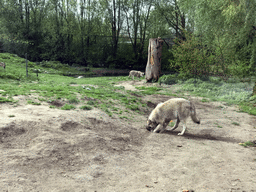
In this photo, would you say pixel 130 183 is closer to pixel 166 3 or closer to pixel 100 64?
pixel 166 3

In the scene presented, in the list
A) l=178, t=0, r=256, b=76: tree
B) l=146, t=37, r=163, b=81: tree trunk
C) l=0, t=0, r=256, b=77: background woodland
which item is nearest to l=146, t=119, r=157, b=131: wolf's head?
l=178, t=0, r=256, b=76: tree

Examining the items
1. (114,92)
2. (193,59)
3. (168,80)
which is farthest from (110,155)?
(193,59)

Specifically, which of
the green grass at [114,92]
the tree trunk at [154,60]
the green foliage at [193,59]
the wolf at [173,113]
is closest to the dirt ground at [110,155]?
the wolf at [173,113]

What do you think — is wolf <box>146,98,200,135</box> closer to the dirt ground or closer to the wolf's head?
the wolf's head

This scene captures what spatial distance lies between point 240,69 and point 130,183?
1431cm

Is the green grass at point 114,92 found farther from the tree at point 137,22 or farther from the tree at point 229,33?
the tree at point 137,22

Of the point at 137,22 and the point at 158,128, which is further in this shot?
the point at 137,22

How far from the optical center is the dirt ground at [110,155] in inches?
149

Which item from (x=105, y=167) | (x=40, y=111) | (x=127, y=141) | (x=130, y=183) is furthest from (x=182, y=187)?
(x=40, y=111)

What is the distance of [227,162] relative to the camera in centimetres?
488

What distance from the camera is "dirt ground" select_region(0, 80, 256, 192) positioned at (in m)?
3.78

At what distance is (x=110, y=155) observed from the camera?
4.95 m

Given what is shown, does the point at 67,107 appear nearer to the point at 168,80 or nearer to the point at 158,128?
the point at 158,128

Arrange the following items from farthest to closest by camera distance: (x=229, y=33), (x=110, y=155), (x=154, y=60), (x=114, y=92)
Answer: (x=154, y=60) < (x=229, y=33) < (x=114, y=92) < (x=110, y=155)
